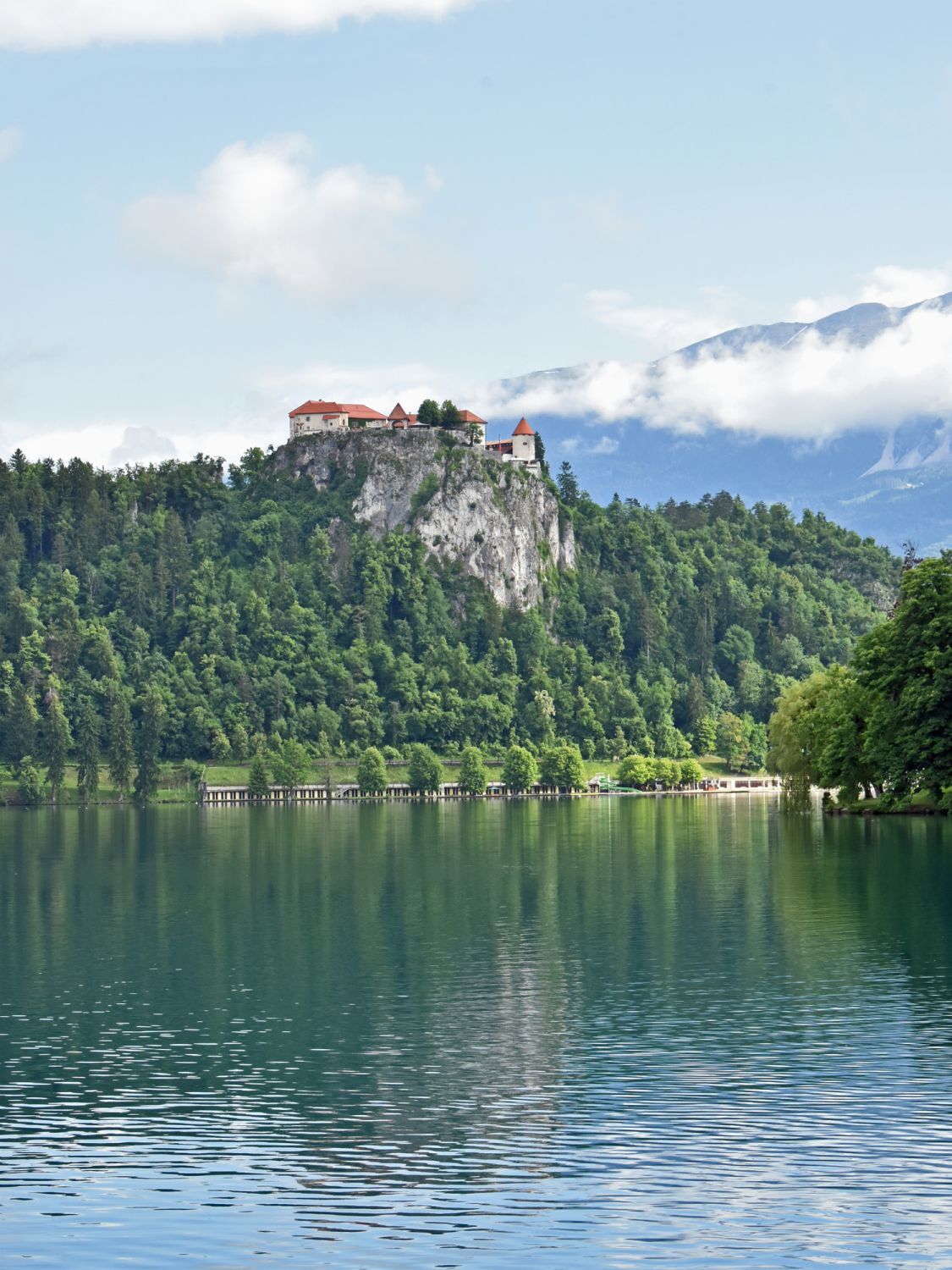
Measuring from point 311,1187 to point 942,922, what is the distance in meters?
44.8

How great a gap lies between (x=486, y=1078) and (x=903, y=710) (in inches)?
3057

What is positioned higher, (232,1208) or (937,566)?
(937,566)

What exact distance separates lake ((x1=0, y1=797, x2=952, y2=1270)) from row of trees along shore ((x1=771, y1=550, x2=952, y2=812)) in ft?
79.3

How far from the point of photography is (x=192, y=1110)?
44656 mm

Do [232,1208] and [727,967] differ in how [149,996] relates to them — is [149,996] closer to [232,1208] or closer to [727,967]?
[727,967]

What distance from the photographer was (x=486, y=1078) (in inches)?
Result: 1889

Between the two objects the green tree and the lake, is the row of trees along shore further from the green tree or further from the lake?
the lake

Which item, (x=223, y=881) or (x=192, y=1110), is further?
(x=223, y=881)

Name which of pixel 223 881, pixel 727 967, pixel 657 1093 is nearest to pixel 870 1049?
pixel 657 1093

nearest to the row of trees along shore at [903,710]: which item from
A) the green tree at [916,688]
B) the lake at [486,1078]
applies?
the green tree at [916,688]

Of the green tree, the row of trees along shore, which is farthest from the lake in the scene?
the row of trees along shore

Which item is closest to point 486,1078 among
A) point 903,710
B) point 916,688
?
point 916,688

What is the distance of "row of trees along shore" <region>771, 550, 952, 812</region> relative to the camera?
118m

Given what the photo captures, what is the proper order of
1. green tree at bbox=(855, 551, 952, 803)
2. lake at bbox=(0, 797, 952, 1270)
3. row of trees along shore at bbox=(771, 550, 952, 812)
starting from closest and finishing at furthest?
1. lake at bbox=(0, 797, 952, 1270)
2. green tree at bbox=(855, 551, 952, 803)
3. row of trees along shore at bbox=(771, 550, 952, 812)
